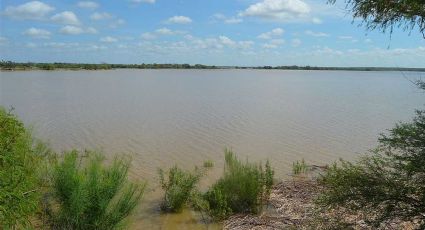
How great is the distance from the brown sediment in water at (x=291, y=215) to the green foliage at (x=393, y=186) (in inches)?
28.8

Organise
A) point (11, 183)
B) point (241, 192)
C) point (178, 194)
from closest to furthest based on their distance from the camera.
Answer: point (11, 183)
point (241, 192)
point (178, 194)

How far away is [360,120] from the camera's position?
2378 centimetres

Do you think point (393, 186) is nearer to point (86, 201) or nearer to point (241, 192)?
point (241, 192)

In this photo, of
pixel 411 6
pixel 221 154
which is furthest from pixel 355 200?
pixel 221 154

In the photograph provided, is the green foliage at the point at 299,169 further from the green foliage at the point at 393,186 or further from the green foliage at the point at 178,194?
the green foliage at the point at 393,186

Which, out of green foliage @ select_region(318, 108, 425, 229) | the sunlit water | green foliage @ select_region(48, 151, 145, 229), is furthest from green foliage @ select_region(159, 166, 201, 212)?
green foliage @ select_region(318, 108, 425, 229)

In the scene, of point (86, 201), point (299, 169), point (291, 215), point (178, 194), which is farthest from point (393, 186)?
point (299, 169)

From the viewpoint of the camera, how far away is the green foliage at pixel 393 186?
530 centimetres

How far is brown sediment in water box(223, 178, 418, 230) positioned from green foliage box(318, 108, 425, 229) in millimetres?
732

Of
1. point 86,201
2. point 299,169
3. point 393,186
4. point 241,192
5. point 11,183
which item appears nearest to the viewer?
point 11,183

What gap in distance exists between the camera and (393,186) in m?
5.42

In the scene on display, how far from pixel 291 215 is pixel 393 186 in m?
3.32

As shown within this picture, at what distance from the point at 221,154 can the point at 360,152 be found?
17.4 feet

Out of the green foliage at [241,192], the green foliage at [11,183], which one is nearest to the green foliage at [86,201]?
the green foliage at [11,183]
